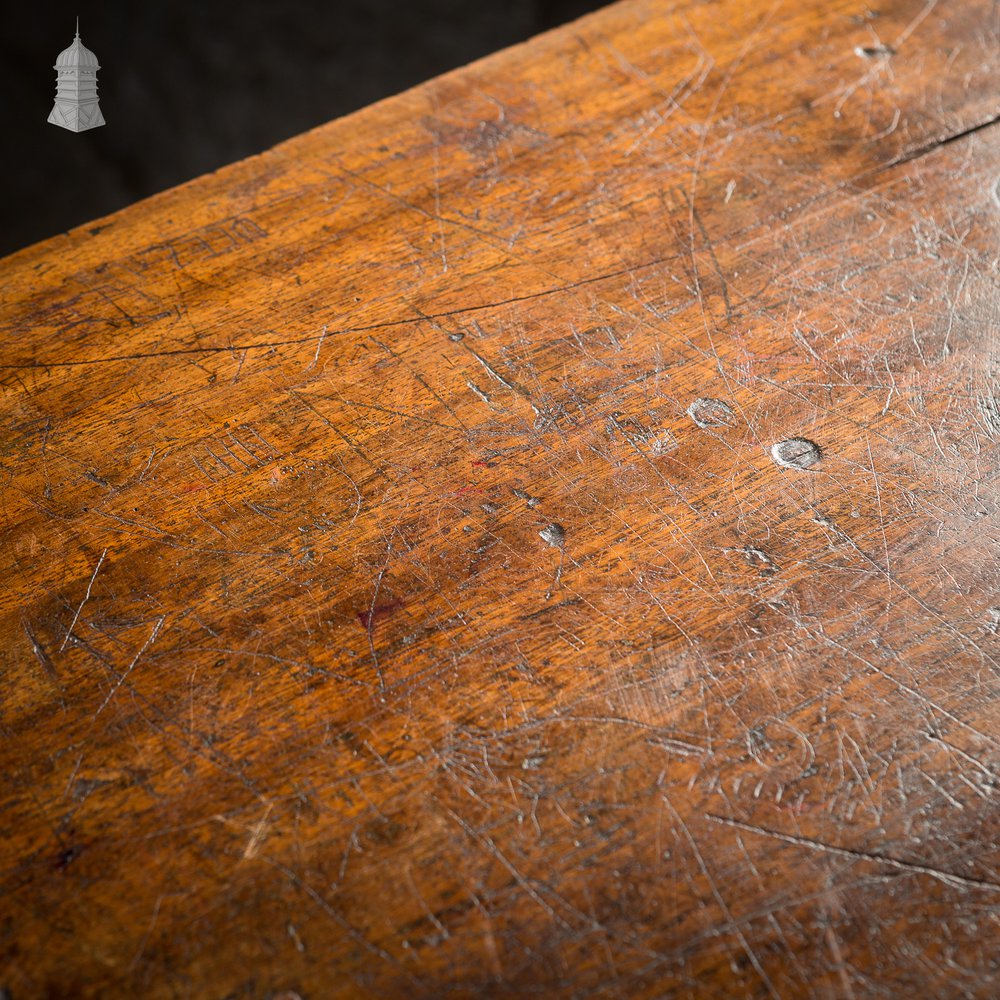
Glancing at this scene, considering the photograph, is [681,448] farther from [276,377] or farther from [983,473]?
[276,377]

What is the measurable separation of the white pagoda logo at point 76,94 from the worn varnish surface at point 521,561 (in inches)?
5.4

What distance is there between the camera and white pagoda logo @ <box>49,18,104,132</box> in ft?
3.96

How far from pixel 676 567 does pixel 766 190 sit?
544 millimetres

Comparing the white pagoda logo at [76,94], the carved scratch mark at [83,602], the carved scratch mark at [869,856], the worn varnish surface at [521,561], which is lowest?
the carved scratch mark at [869,856]

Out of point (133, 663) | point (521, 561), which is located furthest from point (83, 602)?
point (521, 561)

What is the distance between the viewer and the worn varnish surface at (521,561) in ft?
2.22

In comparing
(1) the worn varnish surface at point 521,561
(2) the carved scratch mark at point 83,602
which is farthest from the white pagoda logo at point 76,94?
(2) the carved scratch mark at point 83,602

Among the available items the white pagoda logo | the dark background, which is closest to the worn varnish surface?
the white pagoda logo

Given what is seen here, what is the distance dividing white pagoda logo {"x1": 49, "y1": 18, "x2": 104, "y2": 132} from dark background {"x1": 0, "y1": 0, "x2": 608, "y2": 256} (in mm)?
1056

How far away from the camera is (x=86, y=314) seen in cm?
106

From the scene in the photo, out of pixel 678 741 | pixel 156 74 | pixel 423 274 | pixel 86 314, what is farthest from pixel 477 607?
pixel 156 74

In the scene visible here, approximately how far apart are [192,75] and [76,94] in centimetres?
129

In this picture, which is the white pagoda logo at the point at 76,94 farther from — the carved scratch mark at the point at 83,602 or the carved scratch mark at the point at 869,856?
the carved scratch mark at the point at 869,856

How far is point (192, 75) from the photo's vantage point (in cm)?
239
